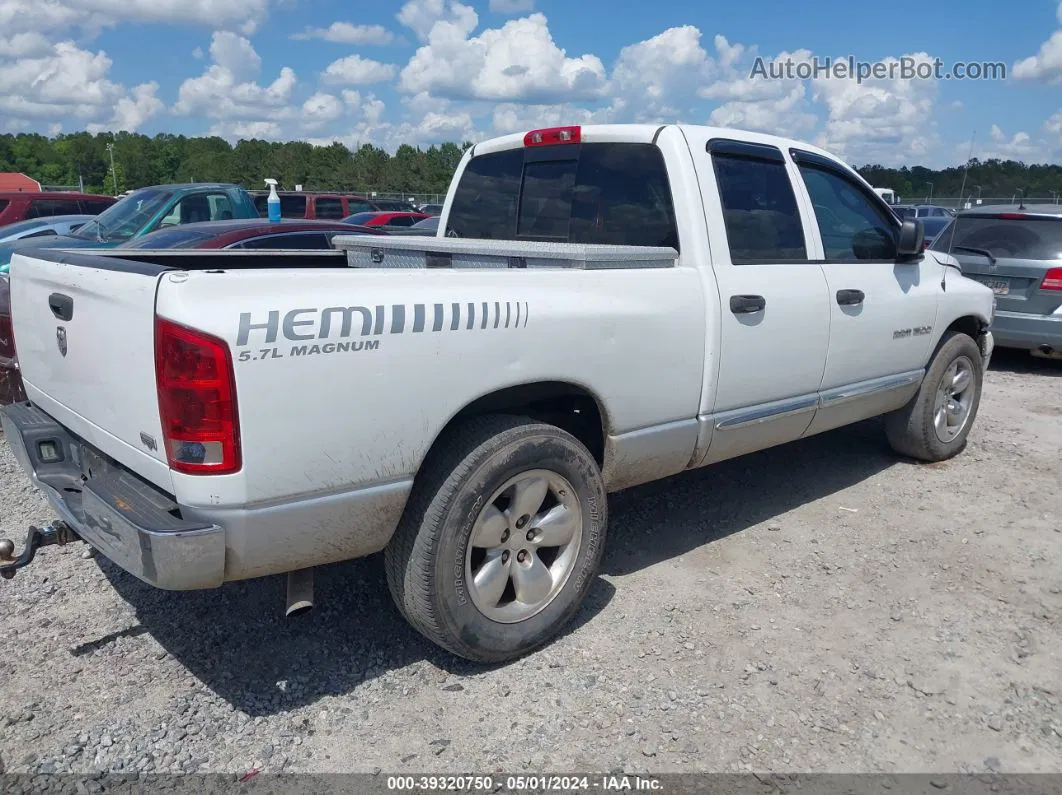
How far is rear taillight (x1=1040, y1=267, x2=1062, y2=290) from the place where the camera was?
8258 mm

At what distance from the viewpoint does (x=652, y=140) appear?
3979 millimetres

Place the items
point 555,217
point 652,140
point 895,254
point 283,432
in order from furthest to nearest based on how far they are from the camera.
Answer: point 895,254 → point 555,217 → point 652,140 → point 283,432

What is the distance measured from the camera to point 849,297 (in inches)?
177

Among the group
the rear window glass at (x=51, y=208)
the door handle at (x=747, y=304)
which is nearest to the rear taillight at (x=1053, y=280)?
the door handle at (x=747, y=304)

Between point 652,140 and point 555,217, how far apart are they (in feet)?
2.15

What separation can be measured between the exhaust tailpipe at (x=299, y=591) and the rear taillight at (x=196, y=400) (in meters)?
0.59

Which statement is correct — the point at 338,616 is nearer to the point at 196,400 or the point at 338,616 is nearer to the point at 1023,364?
the point at 196,400

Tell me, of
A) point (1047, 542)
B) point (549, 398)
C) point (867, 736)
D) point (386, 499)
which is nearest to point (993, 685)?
point (867, 736)

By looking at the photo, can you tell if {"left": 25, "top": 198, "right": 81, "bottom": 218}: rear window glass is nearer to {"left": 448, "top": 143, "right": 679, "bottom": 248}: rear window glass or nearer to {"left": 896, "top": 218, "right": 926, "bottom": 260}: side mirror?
{"left": 448, "top": 143, "right": 679, "bottom": 248}: rear window glass

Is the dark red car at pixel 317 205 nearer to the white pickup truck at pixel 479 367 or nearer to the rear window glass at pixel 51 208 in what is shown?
the rear window glass at pixel 51 208

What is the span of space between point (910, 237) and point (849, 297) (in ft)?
2.02

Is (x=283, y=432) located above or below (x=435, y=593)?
above

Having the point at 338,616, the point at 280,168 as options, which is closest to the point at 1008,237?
the point at 338,616

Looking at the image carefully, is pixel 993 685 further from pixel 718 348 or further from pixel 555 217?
pixel 555 217
